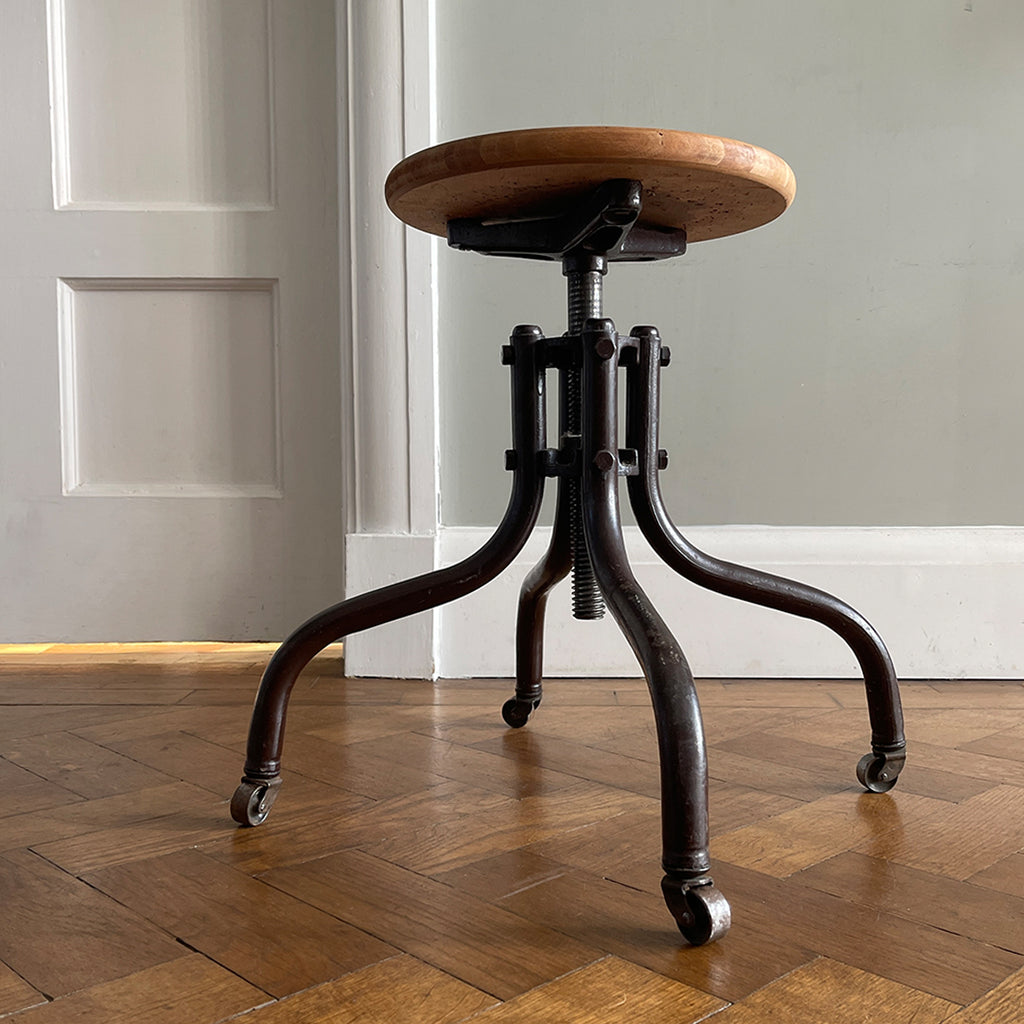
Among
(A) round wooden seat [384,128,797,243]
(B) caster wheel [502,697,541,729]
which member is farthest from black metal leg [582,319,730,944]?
(B) caster wheel [502,697,541,729]

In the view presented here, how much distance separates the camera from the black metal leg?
78cm

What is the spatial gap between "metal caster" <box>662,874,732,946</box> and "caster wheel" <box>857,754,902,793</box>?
38cm

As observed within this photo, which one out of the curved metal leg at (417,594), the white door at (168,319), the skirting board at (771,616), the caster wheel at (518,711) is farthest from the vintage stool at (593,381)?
the white door at (168,319)

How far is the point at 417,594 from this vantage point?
1031mm

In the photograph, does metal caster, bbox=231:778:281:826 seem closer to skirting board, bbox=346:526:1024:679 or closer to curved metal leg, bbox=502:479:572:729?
curved metal leg, bbox=502:479:572:729

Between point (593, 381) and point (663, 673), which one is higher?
point (593, 381)

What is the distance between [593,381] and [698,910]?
1.41ft

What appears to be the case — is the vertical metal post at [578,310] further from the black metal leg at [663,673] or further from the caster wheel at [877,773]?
the caster wheel at [877,773]

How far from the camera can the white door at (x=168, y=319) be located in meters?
1.87

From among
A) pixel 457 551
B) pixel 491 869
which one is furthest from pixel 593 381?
pixel 457 551

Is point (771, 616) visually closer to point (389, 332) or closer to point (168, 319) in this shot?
point (389, 332)

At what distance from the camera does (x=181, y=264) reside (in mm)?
1866

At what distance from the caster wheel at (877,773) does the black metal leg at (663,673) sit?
0.36 metres

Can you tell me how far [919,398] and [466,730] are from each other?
85 centimetres
